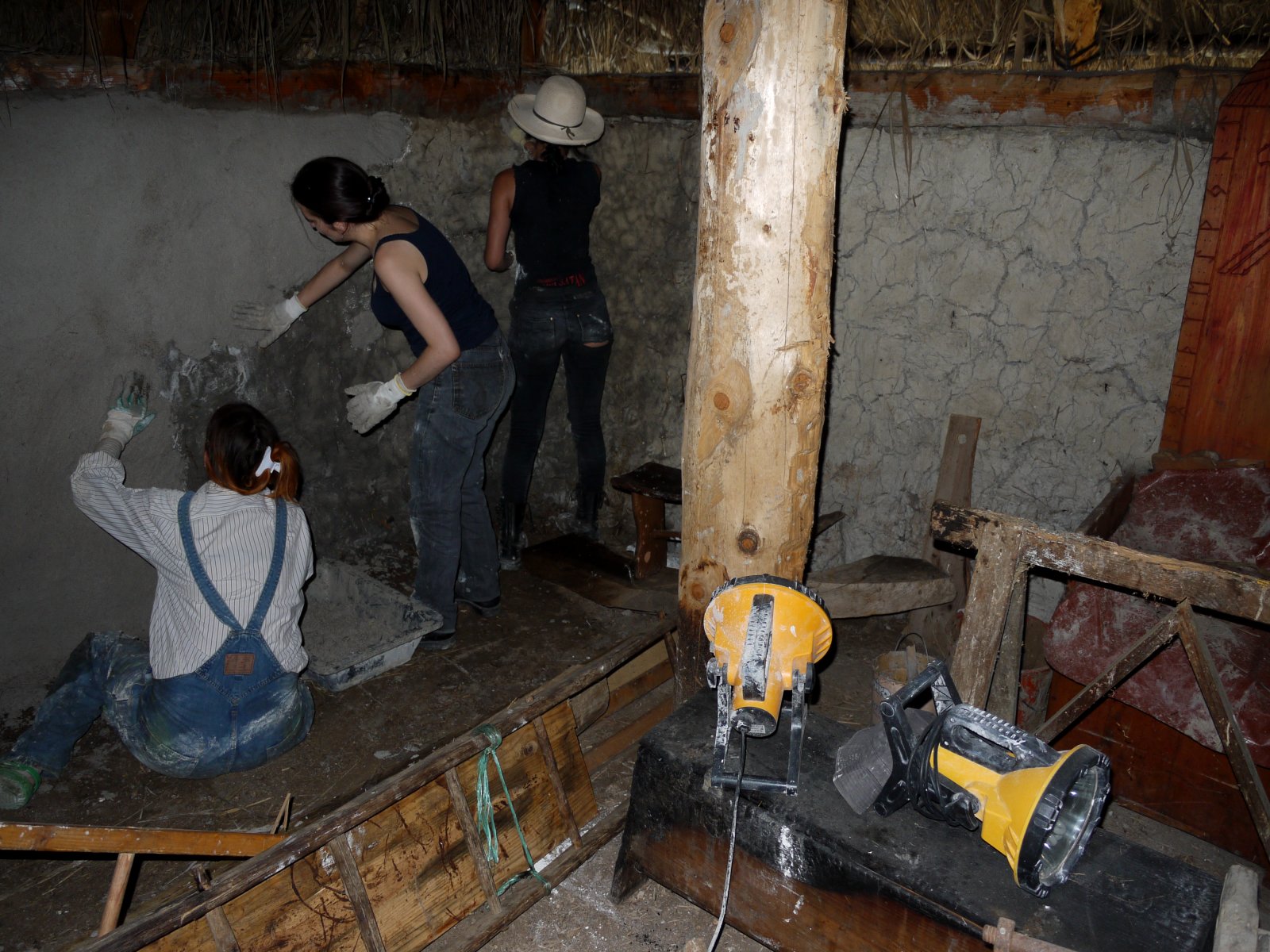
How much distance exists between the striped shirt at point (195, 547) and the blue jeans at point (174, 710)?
0.06 m

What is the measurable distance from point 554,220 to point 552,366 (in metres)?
0.63

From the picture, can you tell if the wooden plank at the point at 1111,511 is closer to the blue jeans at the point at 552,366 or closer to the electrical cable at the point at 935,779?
the electrical cable at the point at 935,779

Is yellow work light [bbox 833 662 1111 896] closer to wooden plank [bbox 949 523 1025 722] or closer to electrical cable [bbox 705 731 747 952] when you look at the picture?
electrical cable [bbox 705 731 747 952]

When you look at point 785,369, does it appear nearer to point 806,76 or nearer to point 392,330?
point 806,76

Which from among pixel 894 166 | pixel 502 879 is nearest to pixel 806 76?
pixel 894 166

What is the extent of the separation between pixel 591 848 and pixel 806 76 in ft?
6.53

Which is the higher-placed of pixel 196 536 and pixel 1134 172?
pixel 1134 172

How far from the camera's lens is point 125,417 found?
9.45ft

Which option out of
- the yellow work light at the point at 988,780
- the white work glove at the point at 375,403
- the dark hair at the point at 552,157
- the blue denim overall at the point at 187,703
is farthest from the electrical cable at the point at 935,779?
the dark hair at the point at 552,157

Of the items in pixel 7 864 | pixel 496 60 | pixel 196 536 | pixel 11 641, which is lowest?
pixel 7 864

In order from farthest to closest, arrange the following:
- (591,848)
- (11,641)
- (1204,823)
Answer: (11,641) → (1204,823) → (591,848)

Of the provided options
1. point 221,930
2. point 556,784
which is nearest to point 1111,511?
point 556,784

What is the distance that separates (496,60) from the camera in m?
3.87

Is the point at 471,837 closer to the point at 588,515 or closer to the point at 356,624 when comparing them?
the point at 356,624
